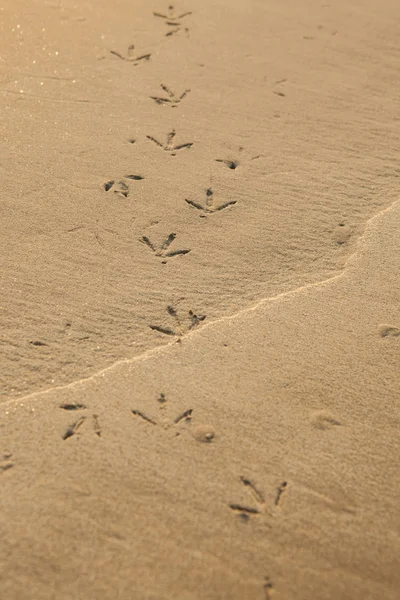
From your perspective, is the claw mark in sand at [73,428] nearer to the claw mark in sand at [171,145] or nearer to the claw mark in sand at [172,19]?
the claw mark in sand at [171,145]

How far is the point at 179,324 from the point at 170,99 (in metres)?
1.63

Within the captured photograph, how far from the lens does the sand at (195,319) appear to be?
1.78 meters

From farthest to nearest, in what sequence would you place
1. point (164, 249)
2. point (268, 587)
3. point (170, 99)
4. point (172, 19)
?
point (172, 19)
point (170, 99)
point (164, 249)
point (268, 587)

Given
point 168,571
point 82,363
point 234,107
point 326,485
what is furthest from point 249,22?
point 168,571

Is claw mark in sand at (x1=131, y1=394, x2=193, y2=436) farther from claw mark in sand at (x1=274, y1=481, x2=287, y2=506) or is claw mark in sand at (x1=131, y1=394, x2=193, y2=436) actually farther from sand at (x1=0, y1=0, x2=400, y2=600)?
claw mark in sand at (x1=274, y1=481, x2=287, y2=506)

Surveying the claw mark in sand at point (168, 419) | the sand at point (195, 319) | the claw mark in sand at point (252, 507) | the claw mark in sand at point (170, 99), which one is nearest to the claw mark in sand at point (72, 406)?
the sand at point (195, 319)

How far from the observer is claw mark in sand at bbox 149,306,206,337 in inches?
91.6

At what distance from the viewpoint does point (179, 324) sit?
236 cm

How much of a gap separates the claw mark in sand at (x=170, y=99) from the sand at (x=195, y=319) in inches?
0.5

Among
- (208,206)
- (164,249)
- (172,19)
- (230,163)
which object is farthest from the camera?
(172,19)

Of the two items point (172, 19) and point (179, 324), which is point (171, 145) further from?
point (172, 19)

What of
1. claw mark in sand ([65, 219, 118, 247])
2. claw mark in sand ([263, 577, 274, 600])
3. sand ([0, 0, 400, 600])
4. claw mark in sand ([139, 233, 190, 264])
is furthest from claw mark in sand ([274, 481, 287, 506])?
claw mark in sand ([65, 219, 118, 247])

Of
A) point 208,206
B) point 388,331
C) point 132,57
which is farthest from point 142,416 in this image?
point 132,57

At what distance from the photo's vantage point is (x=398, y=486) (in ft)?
6.38
